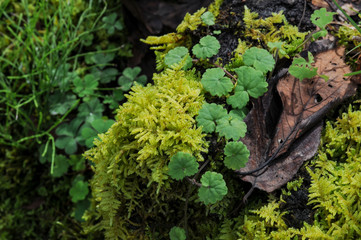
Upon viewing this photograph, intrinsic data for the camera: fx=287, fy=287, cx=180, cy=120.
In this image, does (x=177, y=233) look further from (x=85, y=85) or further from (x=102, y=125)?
(x=85, y=85)

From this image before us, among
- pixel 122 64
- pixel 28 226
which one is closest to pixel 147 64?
pixel 122 64

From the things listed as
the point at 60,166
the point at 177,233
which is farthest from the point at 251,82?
the point at 60,166

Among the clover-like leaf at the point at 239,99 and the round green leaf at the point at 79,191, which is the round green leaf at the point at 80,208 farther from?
the clover-like leaf at the point at 239,99

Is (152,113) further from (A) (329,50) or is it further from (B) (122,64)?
(B) (122,64)

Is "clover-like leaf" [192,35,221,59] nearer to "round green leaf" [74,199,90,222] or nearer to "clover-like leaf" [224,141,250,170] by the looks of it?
"clover-like leaf" [224,141,250,170]

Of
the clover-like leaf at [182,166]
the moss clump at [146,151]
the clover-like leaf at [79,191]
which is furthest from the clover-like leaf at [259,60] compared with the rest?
the clover-like leaf at [79,191]

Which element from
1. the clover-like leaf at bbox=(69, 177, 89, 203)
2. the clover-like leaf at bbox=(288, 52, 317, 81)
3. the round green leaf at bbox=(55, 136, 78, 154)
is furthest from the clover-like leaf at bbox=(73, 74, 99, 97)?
the clover-like leaf at bbox=(288, 52, 317, 81)
